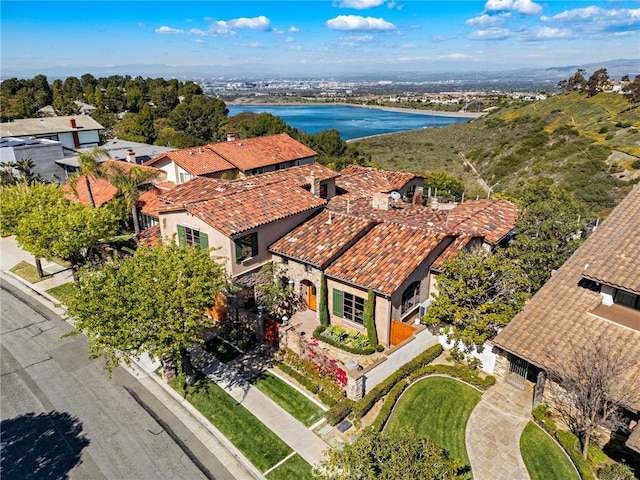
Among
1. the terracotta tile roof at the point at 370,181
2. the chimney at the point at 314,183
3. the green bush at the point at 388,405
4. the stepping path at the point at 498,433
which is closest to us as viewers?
the stepping path at the point at 498,433

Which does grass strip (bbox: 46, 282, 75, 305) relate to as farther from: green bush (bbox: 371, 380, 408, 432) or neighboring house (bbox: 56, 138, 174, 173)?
green bush (bbox: 371, 380, 408, 432)

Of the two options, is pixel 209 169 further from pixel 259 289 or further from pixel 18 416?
pixel 18 416

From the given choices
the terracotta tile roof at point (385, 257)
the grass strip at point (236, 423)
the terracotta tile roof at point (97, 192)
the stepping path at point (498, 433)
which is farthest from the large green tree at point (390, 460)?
the terracotta tile roof at point (97, 192)

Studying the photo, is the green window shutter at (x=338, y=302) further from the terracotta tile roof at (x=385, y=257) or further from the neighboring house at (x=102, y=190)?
the neighboring house at (x=102, y=190)

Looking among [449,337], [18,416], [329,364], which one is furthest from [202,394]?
[449,337]

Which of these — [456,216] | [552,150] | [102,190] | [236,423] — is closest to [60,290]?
[102,190]

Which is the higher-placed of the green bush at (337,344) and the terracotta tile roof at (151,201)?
the terracotta tile roof at (151,201)

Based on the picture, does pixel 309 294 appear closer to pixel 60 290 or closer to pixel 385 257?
pixel 385 257
